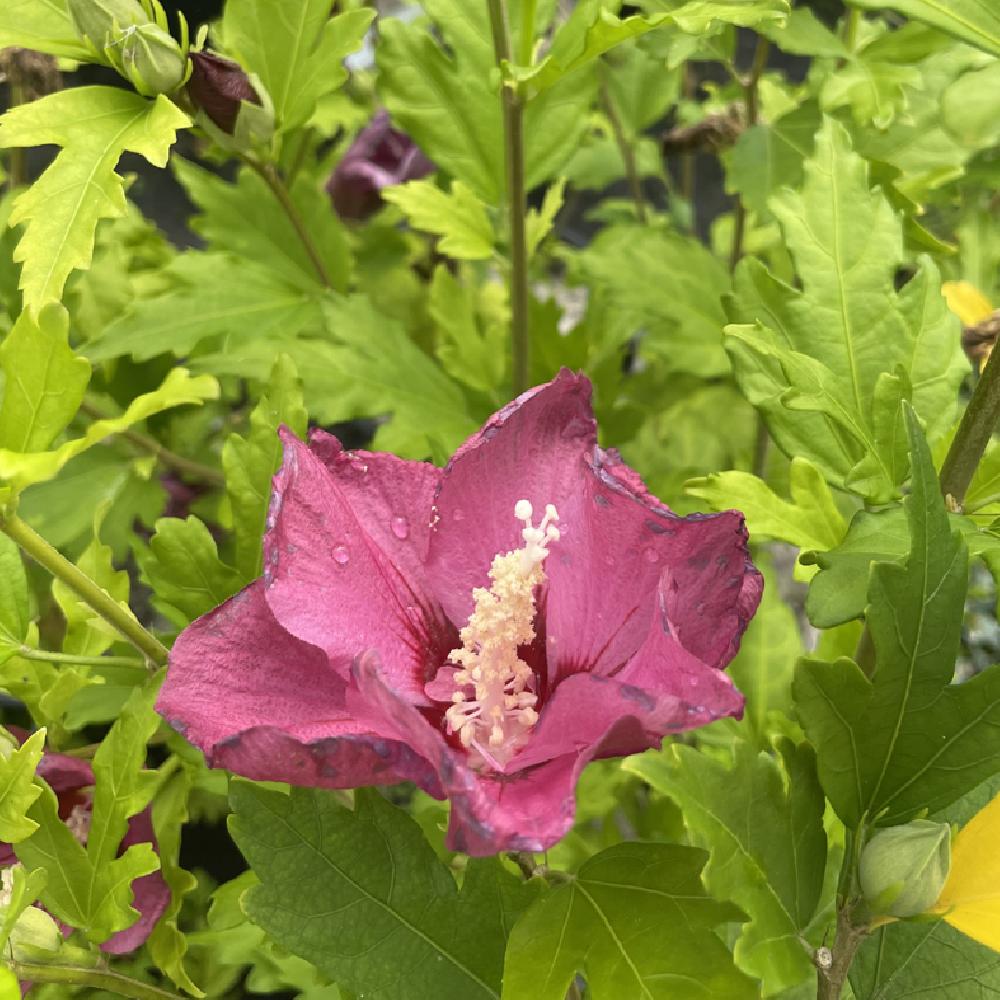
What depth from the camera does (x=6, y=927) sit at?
508 millimetres

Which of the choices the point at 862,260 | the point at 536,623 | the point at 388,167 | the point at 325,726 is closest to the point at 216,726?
the point at 325,726

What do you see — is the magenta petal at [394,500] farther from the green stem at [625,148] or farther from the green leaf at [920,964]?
the green stem at [625,148]

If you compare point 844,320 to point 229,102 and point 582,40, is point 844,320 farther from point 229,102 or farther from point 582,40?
point 229,102

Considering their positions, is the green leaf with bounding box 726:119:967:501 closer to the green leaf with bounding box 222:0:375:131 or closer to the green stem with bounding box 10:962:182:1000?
the green leaf with bounding box 222:0:375:131

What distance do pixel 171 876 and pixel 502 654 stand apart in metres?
0.30

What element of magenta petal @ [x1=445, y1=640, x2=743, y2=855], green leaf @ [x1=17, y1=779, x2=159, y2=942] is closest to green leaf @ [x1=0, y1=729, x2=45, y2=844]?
green leaf @ [x1=17, y1=779, x2=159, y2=942]

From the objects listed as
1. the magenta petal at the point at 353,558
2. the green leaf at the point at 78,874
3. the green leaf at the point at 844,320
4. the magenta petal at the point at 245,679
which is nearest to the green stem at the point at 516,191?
the green leaf at the point at 844,320

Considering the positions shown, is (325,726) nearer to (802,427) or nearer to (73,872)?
(73,872)

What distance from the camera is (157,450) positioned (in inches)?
44.7

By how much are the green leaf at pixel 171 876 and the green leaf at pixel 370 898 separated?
0.61 feet

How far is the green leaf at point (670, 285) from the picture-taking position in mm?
1188

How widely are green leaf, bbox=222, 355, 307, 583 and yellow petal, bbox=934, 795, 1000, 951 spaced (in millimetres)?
442

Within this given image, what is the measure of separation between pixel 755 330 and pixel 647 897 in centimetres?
33

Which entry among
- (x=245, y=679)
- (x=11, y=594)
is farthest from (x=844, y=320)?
(x=11, y=594)
